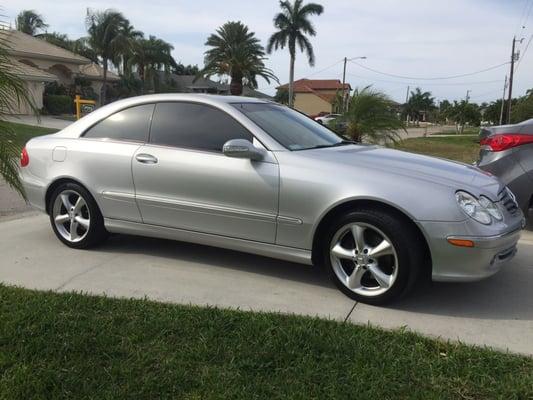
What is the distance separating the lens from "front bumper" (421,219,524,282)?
3648 mm

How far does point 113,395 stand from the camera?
2.72 metres

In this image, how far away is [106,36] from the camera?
4675 cm

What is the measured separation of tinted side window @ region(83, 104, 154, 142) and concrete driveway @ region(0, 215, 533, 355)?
3.59 ft

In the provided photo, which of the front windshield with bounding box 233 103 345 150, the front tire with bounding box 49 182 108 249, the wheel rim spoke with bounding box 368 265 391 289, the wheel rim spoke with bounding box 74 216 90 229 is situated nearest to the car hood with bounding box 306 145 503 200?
the front windshield with bounding box 233 103 345 150

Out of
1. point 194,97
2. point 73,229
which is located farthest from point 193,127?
point 73,229

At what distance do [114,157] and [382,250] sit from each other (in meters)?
2.50

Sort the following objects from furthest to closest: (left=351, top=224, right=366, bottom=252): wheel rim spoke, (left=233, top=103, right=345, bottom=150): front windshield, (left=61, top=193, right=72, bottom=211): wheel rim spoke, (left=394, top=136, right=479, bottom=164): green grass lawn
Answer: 1. (left=394, top=136, right=479, bottom=164): green grass lawn
2. (left=61, top=193, right=72, bottom=211): wheel rim spoke
3. (left=233, top=103, right=345, bottom=150): front windshield
4. (left=351, top=224, right=366, bottom=252): wheel rim spoke

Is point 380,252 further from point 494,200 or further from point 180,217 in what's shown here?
point 180,217

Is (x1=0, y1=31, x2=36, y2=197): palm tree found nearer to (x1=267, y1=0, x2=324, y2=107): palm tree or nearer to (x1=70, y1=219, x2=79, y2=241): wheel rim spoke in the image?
(x1=70, y1=219, x2=79, y2=241): wheel rim spoke

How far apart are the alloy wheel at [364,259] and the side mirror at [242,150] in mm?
854

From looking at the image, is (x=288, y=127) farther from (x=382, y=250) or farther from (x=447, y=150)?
(x=447, y=150)

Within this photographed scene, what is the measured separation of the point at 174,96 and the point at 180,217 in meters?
1.15

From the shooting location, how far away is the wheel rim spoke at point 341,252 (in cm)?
397

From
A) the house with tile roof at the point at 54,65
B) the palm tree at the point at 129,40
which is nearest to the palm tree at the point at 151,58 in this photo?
the palm tree at the point at 129,40
